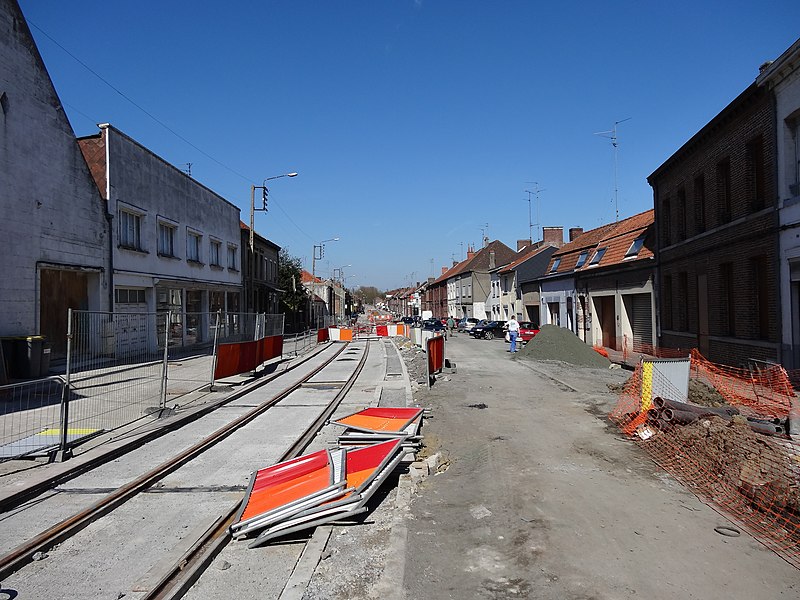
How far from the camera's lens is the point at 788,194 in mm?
13789

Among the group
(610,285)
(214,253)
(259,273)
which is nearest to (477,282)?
(259,273)

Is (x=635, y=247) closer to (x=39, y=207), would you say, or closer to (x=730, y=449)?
(x=730, y=449)

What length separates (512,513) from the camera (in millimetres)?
5621

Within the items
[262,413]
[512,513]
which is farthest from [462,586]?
[262,413]

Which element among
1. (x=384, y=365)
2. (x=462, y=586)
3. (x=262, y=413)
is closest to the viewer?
(x=462, y=586)

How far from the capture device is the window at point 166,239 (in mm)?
24561

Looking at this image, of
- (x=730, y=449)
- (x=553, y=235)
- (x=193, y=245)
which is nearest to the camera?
(x=730, y=449)

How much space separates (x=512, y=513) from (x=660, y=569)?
1556 mm

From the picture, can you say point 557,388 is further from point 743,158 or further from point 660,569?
point 660,569

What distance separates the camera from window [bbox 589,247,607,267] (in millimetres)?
30347

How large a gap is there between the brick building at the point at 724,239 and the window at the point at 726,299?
0.03m

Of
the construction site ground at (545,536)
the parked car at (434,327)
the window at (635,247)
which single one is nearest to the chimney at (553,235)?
the parked car at (434,327)

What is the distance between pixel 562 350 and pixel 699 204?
7561 mm

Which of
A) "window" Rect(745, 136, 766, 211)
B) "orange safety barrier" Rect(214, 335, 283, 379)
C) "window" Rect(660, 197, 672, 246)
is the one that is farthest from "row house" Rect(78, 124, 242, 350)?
"window" Rect(660, 197, 672, 246)
